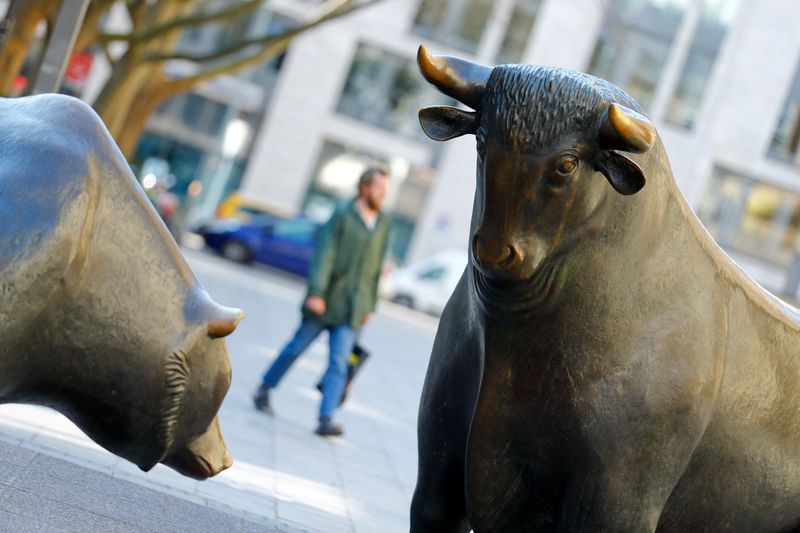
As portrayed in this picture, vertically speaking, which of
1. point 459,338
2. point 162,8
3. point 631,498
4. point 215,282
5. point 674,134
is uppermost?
point 674,134

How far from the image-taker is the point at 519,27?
39094 mm

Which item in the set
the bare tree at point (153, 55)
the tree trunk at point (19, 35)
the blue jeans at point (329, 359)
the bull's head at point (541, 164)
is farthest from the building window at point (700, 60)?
the bull's head at point (541, 164)

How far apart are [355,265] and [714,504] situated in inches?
233

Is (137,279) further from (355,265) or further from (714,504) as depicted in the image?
(355,265)

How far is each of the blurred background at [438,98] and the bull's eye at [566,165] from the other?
3406cm

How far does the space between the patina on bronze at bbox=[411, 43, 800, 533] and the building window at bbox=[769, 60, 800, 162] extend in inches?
1500

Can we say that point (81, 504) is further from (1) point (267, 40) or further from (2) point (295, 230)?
(2) point (295, 230)

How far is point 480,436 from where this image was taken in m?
3.41

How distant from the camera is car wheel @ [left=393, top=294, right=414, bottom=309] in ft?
106

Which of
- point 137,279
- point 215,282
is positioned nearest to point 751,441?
point 137,279

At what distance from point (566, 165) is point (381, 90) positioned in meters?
36.9

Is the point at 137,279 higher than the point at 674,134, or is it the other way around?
the point at 674,134

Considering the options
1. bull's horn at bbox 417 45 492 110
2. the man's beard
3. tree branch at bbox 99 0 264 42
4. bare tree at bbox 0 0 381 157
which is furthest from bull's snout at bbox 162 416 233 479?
tree branch at bbox 99 0 264 42

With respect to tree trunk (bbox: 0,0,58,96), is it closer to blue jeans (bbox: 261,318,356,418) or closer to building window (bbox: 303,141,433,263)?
blue jeans (bbox: 261,318,356,418)
